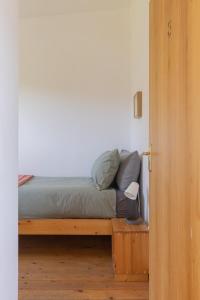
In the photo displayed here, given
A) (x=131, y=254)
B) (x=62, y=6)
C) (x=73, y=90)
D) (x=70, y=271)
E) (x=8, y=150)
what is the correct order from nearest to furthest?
(x=8, y=150)
(x=131, y=254)
(x=70, y=271)
(x=62, y=6)
(x=73, y=90)

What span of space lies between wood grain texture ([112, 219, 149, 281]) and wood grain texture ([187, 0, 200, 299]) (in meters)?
1.54

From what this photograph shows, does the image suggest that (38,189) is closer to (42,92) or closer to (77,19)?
(42,92)

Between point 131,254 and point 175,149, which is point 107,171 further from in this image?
point 175,149

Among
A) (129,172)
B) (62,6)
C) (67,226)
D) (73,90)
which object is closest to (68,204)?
(67,226)

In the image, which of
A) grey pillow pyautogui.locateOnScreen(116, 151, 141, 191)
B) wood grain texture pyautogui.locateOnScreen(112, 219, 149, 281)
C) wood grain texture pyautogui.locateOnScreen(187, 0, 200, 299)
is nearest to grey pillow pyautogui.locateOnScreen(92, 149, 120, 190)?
grey pillow pyautogui.locateOnScreen(116, 151, 141, 191)

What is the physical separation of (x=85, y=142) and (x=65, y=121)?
41 centimetres

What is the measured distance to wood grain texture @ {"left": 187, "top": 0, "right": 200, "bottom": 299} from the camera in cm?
83

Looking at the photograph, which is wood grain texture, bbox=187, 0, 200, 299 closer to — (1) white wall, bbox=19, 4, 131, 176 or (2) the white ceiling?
(1) white wall, bbox=19, 4, 131, 176

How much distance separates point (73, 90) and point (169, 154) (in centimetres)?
327

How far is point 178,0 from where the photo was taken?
1.02m

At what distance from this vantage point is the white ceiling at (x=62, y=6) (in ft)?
12.7

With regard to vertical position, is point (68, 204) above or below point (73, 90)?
below

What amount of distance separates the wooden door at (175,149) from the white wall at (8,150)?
0.69 meters

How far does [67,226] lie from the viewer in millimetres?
2768
